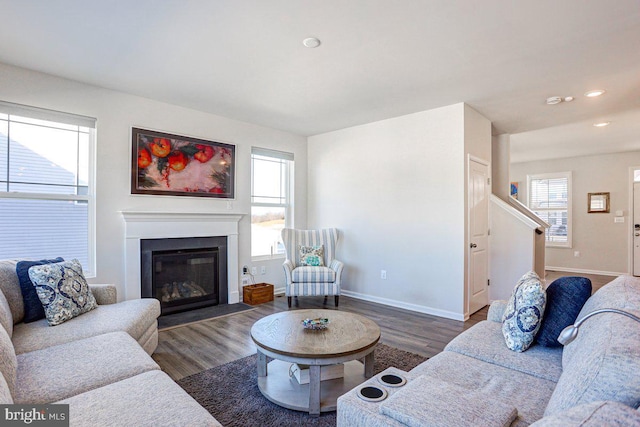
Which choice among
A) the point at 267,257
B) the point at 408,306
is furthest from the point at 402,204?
the point at 267,257

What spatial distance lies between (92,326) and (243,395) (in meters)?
1.12

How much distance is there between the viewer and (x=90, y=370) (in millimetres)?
1682

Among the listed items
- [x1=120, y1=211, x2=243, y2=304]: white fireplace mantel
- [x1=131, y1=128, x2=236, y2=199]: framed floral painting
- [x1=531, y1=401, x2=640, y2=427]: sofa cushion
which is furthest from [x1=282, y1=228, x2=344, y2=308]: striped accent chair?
[x1=531, y1=401, x2=640, y2=427]: sofa cushion

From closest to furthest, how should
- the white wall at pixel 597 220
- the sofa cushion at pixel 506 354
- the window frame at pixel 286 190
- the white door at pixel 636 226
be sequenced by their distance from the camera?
the sofa cushion at pixel 506 354 → the window frame at pixel 286 190 → the white door at pixel 636 226 → the white wall at pixel 597 220

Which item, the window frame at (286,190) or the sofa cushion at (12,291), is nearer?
the sofa cushion at (12,291)

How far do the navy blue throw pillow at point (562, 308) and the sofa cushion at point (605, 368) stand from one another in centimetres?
44

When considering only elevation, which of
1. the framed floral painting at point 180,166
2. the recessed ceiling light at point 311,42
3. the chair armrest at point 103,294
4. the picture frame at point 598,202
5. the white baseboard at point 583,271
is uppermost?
the recessed ceiling light at point 311,42

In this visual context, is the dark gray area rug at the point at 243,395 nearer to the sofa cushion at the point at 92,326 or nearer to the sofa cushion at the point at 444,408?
the sofa cushion at the point at 92,326

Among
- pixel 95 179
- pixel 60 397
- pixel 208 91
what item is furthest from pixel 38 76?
pixel 60 397

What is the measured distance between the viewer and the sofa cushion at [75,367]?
4.95 ft

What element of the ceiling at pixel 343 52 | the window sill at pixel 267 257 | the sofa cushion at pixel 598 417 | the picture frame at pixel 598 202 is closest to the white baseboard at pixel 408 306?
the window sill at pixel 267 257

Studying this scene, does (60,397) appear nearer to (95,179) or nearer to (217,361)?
(217,361)

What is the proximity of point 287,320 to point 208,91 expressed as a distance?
2558 millimetres

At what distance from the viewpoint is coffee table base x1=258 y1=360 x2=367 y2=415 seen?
6.85 feet
